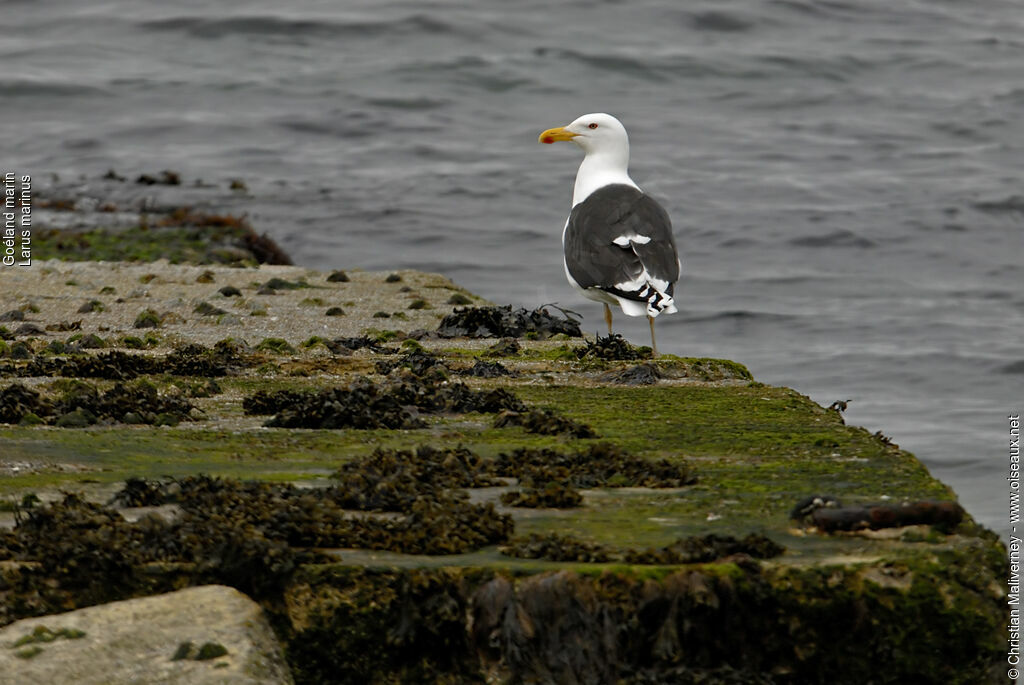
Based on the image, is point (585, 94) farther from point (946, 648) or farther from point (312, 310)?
point (946, 648)

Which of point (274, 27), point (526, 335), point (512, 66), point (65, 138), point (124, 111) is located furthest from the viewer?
point (274, 27)

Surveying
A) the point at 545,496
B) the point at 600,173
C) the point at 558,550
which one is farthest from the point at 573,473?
the point at 600,173

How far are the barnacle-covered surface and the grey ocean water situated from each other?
5538mm

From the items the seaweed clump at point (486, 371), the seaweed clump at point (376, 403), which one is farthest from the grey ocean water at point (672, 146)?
the seaweed clump at point (376, 403)

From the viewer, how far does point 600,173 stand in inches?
392

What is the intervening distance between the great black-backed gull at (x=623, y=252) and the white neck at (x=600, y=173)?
0.37 feet

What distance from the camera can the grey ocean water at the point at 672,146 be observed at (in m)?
14.0

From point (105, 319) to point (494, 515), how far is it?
17.1 ft

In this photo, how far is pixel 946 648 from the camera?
2.96m

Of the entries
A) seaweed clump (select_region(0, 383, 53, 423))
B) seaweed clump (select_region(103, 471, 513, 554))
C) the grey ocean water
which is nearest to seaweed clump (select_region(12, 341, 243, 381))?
seaweed clump (select_region(0, 383, 53, 423))

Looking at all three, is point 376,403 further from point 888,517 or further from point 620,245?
point 620,245

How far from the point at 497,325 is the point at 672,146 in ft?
53.5

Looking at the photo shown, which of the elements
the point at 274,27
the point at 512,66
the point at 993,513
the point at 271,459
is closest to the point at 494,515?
the point at 271,459

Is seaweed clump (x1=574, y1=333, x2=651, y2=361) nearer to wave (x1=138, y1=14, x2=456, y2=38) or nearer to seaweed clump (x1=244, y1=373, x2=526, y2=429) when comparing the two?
seaweed clump (x1=244, y1=373, x2=526, y2=429)
